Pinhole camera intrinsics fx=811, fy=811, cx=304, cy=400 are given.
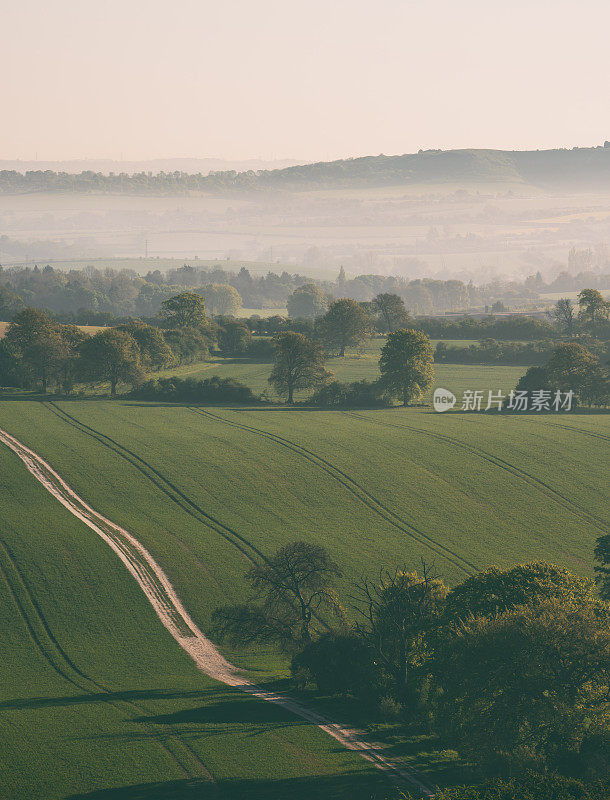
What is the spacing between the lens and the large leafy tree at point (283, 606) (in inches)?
2442

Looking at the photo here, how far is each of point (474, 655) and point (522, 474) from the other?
54.6m

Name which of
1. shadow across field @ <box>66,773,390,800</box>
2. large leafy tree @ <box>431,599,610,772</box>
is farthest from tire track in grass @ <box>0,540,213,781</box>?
large leafy tree @ <box>431,599,610,772</box>

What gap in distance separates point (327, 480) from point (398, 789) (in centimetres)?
5661

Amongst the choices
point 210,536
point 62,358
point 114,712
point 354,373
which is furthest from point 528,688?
point 354,373

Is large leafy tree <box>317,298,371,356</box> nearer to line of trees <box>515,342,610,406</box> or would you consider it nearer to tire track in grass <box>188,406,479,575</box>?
line of trees <box>515,342,610,406</box>

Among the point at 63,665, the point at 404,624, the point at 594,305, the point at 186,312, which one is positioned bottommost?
the point at 63,665

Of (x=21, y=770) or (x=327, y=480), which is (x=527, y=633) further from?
(x=327, y=480)

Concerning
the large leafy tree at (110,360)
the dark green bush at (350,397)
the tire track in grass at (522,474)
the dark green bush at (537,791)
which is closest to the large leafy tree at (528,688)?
the dark green bush at (537,791)

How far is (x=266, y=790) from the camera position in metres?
42.0

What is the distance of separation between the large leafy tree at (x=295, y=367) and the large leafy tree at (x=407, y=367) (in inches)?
444

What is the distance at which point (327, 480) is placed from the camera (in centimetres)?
9638

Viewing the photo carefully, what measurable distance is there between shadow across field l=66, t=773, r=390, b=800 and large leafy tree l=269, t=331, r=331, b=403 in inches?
3817

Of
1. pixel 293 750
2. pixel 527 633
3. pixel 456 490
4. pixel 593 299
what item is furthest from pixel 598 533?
pixel 593 299

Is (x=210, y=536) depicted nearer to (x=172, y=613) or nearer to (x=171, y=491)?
(x=171, y=491)
